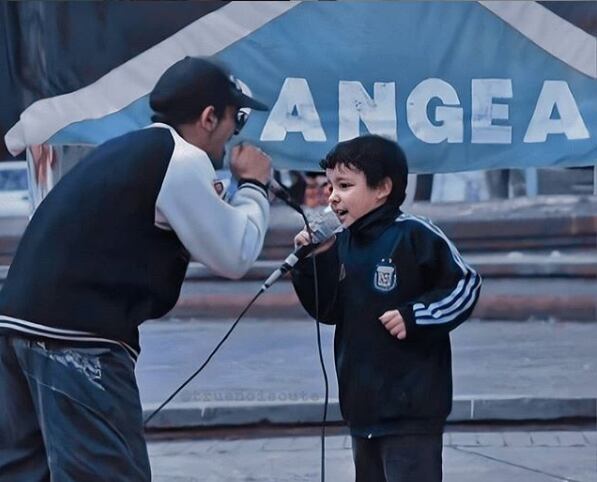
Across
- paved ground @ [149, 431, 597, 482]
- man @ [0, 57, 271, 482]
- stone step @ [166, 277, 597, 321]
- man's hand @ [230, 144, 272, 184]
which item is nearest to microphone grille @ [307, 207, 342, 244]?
man's hand @ [230, 144, 272, 184]

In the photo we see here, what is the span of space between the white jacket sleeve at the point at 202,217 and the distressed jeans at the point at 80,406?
1.13ft

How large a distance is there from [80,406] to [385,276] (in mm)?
1152

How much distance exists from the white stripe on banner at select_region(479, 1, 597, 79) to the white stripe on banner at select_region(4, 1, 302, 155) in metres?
0.89

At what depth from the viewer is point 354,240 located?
4336 mm

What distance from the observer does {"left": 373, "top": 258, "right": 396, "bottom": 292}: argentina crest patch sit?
4234mm

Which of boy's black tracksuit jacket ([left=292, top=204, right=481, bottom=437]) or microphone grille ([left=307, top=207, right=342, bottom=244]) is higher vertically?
microphone grille ([left=307, top=207, right=342, bottom=244])

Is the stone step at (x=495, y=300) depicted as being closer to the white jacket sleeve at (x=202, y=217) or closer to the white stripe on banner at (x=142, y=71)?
the white stripe on banner at (x=142, y=71)

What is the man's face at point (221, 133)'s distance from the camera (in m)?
3.66

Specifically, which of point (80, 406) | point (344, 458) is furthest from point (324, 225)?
point (344, 458)

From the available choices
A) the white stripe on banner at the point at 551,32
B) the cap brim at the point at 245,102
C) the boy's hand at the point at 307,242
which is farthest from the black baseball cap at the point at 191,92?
the white stripe on banner at the point at 551,32

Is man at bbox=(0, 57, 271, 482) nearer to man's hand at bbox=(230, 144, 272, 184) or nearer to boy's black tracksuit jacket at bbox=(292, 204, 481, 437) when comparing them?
man's hand at bbox=(230, 144, 272, 184)

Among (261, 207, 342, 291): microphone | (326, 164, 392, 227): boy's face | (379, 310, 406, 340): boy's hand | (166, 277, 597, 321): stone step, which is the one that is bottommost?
(166, 277, 597, 321): stone step

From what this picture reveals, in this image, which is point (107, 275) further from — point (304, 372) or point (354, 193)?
point (304, 372)

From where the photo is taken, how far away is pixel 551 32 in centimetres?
573
